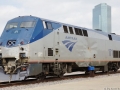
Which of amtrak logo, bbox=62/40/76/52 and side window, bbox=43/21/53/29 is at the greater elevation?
side window, bbox=43/21/53/29

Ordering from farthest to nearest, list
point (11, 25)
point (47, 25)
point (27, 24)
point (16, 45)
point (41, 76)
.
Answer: point (11, 25)
point (41, 76)
point (47, 25)
point (27, 24)
point (16, 45)

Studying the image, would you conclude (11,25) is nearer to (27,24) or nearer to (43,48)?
A: (27,24)

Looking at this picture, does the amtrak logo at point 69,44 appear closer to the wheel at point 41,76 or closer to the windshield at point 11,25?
the wheel at point 41,76

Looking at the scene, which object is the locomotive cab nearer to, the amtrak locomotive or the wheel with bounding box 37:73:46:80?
the amtrak locomotive

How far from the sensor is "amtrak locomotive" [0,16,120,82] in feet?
47.7

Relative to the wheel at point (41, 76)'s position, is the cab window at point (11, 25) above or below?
above

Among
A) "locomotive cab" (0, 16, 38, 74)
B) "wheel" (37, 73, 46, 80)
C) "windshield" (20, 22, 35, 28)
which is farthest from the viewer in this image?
"wheel" (37, 73, 46, 80)

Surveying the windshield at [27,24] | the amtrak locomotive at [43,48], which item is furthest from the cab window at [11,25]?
the windshield at [27,24]

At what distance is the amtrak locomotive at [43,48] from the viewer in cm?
1453

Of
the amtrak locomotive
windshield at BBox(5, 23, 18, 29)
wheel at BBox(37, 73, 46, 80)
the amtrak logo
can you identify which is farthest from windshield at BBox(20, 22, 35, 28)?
wheel at BBox(37, 73, 46, 80)

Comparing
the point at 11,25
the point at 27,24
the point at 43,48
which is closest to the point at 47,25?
the point at 27,24

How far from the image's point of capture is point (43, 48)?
1569 cm

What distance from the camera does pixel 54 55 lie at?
1650 cm

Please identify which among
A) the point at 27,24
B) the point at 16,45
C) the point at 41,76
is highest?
the point at 27,24
